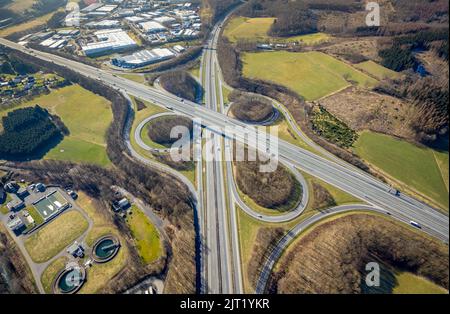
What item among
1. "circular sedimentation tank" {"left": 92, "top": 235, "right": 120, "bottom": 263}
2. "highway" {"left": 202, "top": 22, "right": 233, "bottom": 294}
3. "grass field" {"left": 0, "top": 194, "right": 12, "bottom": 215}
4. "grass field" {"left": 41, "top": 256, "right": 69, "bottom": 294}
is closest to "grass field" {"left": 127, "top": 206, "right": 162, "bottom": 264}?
"circular sedimentation tank" {"left": 92, "top": 235, "right": 120, "bottom": 263}

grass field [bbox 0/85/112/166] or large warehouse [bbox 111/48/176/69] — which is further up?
large warehouse [bbox 111/48/176/69]

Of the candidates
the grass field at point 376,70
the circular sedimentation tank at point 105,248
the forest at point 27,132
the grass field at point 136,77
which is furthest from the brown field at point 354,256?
the grass field at point 136,77

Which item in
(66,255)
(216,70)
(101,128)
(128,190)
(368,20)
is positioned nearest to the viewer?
(66,255)

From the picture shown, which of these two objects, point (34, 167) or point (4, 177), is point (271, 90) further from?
point (4, 177)
